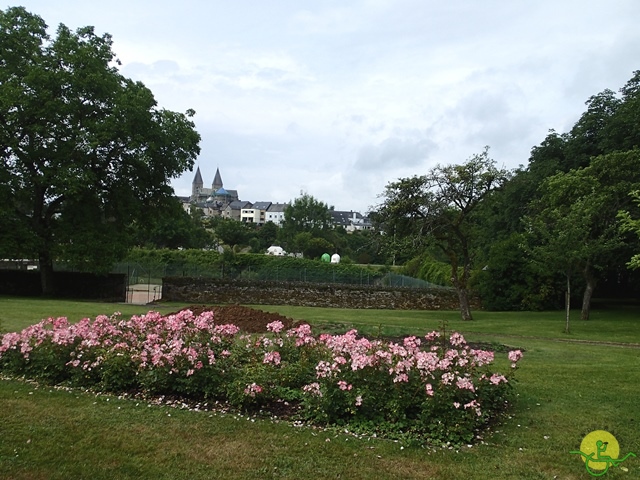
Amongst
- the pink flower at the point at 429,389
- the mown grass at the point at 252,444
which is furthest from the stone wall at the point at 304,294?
the pink flower at the point at 429,389

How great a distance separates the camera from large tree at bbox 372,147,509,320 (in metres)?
21.2

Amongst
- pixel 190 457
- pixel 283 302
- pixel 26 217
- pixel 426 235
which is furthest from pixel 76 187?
pixel 190 457

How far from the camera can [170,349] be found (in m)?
6.93

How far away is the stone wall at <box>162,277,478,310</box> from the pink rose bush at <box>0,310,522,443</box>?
23417 millimetres

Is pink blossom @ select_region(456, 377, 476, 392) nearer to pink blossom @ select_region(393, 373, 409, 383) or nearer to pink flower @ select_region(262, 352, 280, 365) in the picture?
pink blossom @ select_region(393, 373, 409, 383)

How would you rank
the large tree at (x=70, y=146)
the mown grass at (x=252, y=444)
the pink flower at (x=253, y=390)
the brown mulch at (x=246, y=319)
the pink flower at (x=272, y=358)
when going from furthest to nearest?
the large tree at (x=70, y=146) → the brown mulch at (x=246, y=319) → the pink flower at (x=272, y=358) → the pink flower at (x=253, y=390) → the mown grass at (x=252, y=444)

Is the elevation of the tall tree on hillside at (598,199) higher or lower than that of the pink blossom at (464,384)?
higher

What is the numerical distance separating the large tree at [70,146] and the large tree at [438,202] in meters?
15.0

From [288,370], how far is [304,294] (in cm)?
2542

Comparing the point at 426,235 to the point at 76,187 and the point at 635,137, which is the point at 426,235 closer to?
the point at 635,137

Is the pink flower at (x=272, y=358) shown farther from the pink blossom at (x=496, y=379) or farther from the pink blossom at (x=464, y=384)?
the pink blossom at (x=496, y=379)

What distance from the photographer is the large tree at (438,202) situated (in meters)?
21.2

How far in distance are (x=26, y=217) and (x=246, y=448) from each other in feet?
94.7

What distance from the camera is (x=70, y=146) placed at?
27797mm
